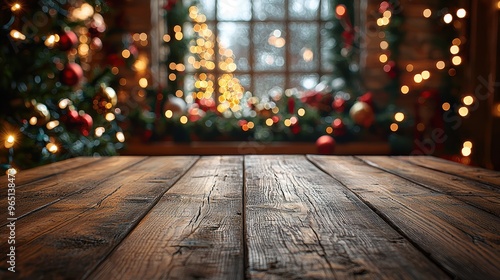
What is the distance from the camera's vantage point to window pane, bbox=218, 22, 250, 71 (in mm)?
4039

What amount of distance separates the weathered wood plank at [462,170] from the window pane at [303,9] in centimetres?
239

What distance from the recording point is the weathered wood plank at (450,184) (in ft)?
3.38

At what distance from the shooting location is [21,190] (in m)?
1.18

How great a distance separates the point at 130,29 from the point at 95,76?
1.08 metres

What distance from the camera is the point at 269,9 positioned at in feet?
13.3

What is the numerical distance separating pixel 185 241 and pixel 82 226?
0.21m

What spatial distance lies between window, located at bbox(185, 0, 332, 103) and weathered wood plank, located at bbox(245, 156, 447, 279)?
9.63ft

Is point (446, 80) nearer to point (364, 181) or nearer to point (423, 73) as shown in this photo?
point (423, 73)

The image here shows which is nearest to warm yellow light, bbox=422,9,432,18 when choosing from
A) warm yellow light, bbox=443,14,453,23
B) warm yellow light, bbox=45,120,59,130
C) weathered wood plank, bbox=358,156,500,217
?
warm yellow light, bbox=443,14,453,23

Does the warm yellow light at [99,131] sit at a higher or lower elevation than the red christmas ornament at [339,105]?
lower

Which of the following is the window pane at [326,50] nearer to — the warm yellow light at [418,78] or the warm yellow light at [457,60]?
the warm yellow light at [418,78]

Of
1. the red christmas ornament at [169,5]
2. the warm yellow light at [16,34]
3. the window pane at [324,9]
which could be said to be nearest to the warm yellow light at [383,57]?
the window pane at [324,9]

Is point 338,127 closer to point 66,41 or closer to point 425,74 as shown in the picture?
point 425,74

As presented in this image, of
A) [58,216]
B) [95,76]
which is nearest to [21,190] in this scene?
[58,216]
